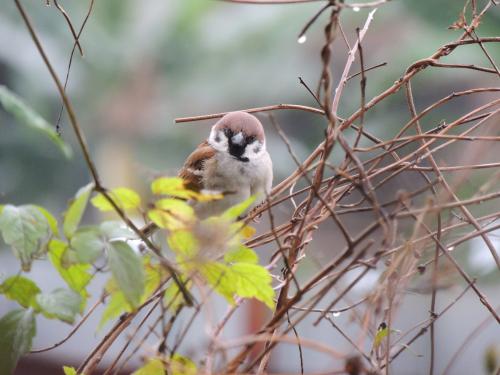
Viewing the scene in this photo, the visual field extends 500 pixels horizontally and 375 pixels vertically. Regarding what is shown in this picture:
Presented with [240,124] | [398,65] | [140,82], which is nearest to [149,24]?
[140,82]

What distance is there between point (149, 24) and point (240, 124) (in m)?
5.87

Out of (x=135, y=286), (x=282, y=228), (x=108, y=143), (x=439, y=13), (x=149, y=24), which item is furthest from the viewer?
(x=149, y=24)

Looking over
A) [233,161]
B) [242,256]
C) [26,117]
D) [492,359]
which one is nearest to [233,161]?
[233,161]

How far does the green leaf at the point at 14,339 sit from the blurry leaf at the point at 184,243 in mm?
142

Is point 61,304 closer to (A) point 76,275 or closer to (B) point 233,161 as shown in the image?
(A) point 76,275

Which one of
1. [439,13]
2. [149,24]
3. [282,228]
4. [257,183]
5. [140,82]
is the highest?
[149,24]

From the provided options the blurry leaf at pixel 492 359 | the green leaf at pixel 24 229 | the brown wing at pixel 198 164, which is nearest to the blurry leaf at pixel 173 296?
the green leaf at pixel 24 229

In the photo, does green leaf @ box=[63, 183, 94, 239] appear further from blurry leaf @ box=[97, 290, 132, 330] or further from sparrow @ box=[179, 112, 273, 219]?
sparrow @ box=[179, 112, 273, 219]

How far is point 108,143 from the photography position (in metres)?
6.67

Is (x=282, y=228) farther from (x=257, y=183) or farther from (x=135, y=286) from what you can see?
(x=257, y=183)

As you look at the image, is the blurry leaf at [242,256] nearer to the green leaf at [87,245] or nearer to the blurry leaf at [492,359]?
the green leaf at [87,245]

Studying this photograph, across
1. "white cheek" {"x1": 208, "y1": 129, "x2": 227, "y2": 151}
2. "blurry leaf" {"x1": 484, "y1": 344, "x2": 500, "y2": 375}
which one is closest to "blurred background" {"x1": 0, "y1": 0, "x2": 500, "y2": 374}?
"white cheek" {"x1": 208, "y1": 129, "x2": 227, "y2": 151}

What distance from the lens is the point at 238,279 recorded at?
0.72m

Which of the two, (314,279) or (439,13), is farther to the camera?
(439,13)
